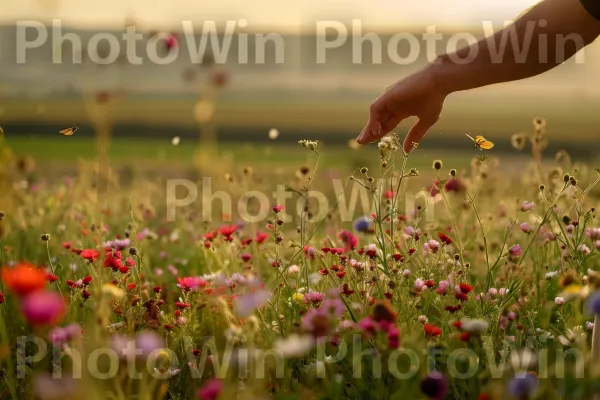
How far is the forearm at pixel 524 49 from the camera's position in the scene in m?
2.26

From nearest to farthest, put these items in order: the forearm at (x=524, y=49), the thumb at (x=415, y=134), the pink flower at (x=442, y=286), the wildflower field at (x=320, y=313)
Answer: the wildflower field at (x=320, y=313)
the forearm at (x=524, y=49)
the pink flower at (x=442, y=286)
the thumb at (x=415, y=134)

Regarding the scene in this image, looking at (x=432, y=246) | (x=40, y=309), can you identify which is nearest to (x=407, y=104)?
(x=432, y=246)

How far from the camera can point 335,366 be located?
7.55 ft

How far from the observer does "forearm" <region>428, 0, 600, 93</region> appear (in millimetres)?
2262

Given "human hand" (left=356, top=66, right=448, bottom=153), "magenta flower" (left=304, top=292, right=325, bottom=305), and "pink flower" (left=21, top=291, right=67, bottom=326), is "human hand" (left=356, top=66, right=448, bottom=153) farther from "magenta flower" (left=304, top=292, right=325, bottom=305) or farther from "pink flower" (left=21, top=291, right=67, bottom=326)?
"pink flower" (left=21, top=291, right=67, bottom=326)

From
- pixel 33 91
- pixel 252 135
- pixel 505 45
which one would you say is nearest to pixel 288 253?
pixel 505 45

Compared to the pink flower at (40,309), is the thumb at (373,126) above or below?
above

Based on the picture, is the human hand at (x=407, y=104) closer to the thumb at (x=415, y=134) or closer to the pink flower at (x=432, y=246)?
the thumb at (x=415, y=134)

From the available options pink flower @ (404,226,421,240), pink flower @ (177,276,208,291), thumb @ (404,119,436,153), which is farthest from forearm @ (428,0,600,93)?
pink flower @ (177,276,208,291)

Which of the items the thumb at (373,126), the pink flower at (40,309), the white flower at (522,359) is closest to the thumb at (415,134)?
the thumb at (373,126)

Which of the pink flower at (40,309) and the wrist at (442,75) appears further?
the wrist at (442,75)

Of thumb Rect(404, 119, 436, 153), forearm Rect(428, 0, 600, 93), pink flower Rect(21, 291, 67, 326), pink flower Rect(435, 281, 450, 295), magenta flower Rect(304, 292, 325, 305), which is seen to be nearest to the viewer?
pink flower Rect(21, 291, 67, 326)

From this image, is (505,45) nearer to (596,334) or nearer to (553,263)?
(596,334)

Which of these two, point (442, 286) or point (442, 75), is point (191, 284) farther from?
point (442, 75)
